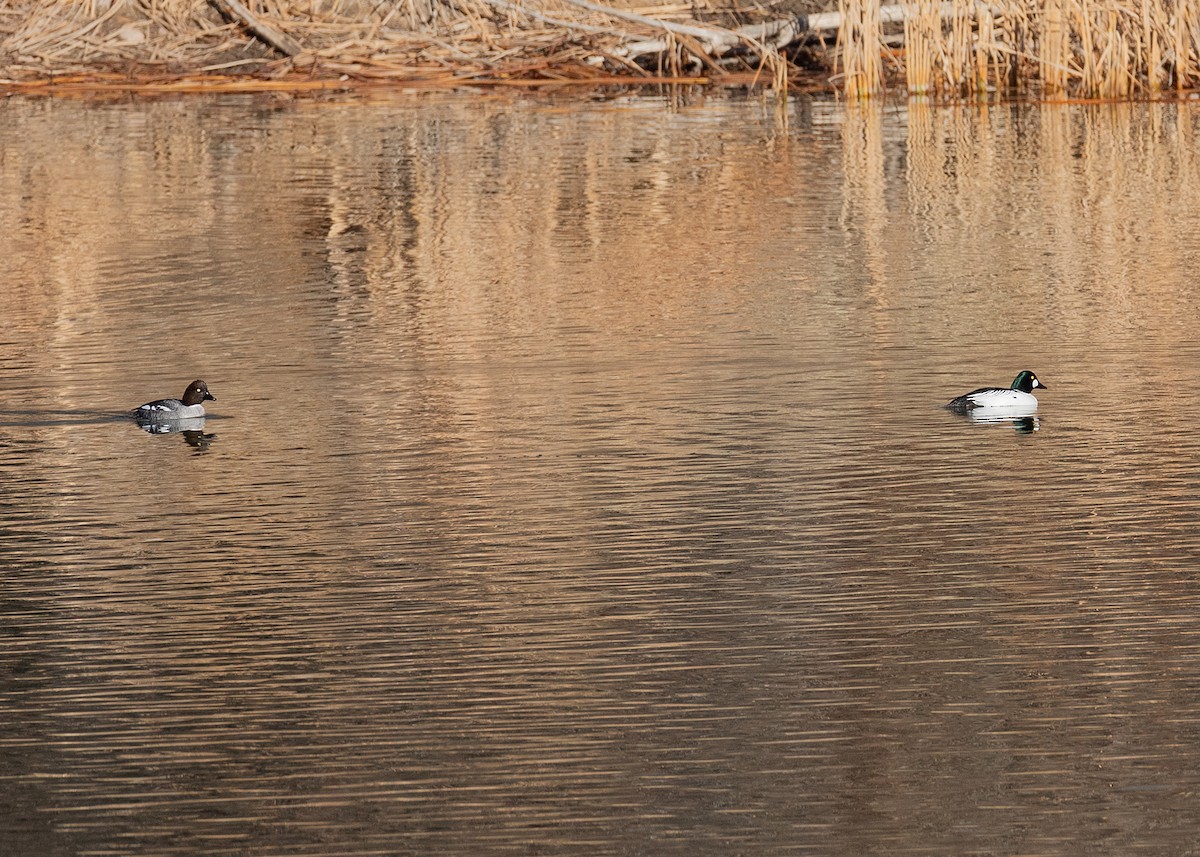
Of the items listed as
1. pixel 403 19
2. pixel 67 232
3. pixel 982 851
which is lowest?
pixel 982 851

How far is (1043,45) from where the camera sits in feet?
88.6

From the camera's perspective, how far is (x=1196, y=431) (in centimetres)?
1146

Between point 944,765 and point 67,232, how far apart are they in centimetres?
1388

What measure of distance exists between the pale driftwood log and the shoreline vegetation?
3cm

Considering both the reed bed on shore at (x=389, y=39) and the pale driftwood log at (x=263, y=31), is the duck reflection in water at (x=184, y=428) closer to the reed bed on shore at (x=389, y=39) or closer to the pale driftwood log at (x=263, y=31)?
the reed bed on shore at (x=389, y=39)

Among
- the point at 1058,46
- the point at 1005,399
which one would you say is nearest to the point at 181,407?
the point at 1005,399

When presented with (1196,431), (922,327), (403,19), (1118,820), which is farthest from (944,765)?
(403,19)

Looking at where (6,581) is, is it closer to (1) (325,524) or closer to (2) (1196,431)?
(1) (325,524)

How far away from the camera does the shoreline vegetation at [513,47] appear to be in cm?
2809

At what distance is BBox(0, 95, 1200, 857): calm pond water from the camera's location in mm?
6766

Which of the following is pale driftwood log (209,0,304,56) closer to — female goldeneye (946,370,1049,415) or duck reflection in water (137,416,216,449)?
duck reflection in water (137,416,216,449)

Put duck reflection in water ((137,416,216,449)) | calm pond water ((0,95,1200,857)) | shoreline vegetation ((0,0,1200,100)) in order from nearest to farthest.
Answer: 1. calm pond water ((0,95,1200,857))
2. duck reflection in water ((137,416,216,449))
3. shoreline vegetation ((0,0,1200,100))

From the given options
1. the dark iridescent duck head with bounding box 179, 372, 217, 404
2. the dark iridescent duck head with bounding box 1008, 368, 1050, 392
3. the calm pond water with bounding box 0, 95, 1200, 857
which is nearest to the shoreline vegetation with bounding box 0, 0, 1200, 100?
the calm pond water with bounding box 0, 95, 1200, 857

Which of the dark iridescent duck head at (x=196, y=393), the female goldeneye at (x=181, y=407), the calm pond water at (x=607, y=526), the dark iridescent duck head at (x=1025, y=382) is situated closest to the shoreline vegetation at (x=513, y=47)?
the calm pond water at (x=607, y=526)
